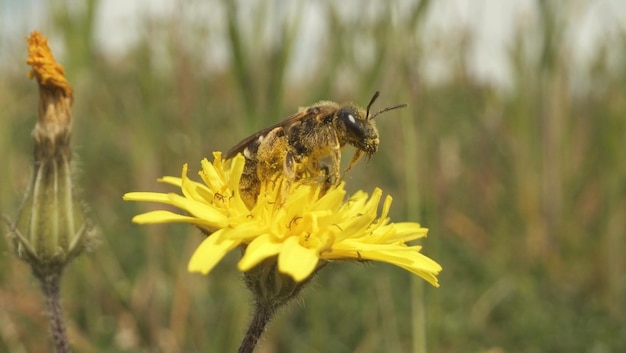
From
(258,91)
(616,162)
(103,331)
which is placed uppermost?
(258,91)

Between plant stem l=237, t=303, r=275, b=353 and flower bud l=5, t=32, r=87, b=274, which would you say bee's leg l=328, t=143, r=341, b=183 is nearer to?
plant stem l=237, t=303, r=275, b=353

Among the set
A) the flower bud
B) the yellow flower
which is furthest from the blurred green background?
the yellow flower

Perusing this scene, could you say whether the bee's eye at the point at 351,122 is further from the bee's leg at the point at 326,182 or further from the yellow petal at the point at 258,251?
the yellow petal at the point at 258,251

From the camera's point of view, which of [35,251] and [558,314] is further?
[558,314]

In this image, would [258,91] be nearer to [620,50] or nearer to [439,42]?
[439,42]

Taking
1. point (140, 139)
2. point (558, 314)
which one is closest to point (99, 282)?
point (140, 139)

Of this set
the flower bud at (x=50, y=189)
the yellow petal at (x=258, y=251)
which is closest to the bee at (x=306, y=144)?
the yellow petal at (x=258, y=251)

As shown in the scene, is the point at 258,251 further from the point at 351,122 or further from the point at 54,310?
the point at 54,310

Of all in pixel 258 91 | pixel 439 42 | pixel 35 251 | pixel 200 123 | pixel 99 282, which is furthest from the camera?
pixel 200 123
